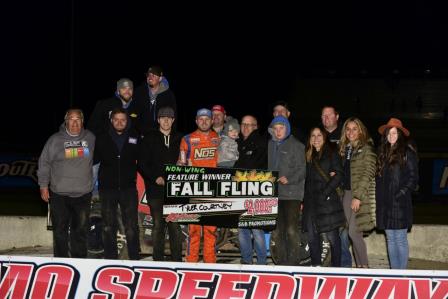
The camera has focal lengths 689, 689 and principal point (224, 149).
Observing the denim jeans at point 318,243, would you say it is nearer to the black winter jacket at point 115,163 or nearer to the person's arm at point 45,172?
the black winter jacket at point 115,163

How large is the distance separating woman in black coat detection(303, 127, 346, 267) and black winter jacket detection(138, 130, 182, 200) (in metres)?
1.57

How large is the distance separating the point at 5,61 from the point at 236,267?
145 feet

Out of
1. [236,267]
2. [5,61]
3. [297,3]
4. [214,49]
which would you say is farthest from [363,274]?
[297,3]

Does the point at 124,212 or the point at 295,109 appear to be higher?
the point at 295,109

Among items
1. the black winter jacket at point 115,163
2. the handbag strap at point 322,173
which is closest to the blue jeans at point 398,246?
the handbag strap at point 322,173

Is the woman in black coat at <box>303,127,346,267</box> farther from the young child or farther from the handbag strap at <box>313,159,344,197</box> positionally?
the young child

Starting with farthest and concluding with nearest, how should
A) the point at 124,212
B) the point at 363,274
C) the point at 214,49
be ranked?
the point at 214,49 → the point at 124,212 → the point at 363,274

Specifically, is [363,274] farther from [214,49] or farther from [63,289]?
[214,49]

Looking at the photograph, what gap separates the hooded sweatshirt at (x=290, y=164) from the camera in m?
7.66

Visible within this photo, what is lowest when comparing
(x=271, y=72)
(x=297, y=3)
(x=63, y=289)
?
(x=63, y=289)

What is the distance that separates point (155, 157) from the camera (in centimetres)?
785

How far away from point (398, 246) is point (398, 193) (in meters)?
0.57

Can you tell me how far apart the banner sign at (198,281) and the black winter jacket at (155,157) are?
7.13 ft

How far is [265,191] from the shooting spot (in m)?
7.68
